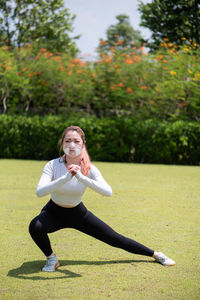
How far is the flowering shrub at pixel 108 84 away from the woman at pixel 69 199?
14.0m

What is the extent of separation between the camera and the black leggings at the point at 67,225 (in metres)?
4.45

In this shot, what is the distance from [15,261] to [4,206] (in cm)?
337

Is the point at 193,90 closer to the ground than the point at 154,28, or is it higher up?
closer to the ground

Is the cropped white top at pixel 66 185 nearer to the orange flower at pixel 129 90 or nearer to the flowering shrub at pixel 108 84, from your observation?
the flowering shrub at pixel 108 84

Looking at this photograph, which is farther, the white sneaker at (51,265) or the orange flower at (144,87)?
the orange flower at (144,87)

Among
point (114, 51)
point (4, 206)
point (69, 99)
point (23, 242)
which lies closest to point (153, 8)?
point (114, 51)

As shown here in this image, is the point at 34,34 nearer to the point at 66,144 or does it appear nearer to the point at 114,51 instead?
the point at 114,51

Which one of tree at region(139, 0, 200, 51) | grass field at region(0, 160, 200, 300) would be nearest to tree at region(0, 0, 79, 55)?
tree at region(139, 0, 200, 51)

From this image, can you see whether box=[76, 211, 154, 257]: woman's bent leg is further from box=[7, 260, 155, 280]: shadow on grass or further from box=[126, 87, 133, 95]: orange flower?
box=[126, 87, 133, 95]: orange flower

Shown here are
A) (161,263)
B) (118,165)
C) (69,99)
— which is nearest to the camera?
(161,263)

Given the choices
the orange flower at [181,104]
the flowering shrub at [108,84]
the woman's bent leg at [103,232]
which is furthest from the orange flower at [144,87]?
the woman's bent leg at [103,232]

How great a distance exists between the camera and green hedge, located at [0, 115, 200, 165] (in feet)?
55.5

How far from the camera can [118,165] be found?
1614 cm

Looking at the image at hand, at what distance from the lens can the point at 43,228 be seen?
442 centimetres
